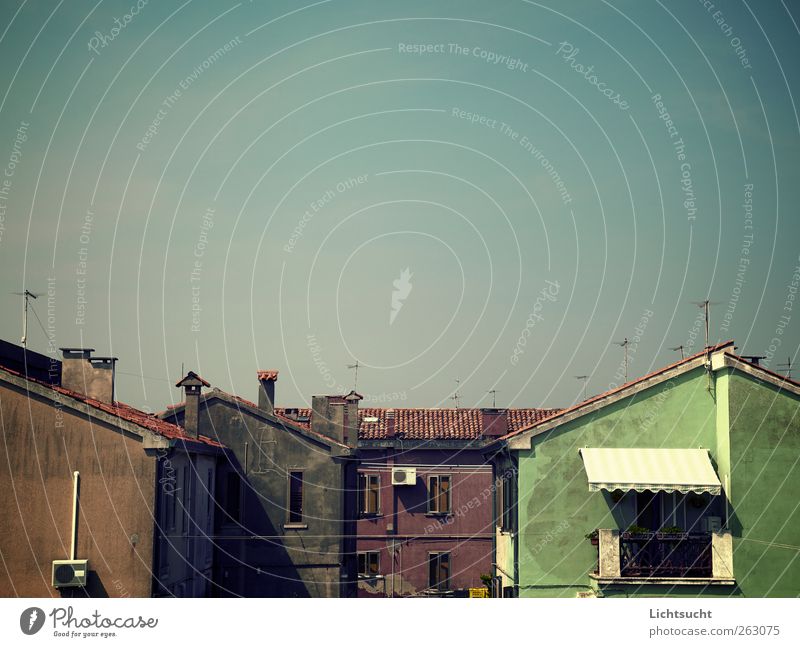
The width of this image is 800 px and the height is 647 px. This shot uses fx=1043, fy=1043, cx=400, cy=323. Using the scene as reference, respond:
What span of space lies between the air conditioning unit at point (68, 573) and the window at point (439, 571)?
54.8 ft

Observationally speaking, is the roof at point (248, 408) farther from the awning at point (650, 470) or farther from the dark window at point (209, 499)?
the awning at point (650, 470)

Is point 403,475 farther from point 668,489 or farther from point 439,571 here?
point 668,489

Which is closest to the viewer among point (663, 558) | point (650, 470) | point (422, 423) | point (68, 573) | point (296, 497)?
point (68, 573)

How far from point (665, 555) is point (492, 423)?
15.9m

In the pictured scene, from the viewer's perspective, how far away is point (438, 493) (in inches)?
1330

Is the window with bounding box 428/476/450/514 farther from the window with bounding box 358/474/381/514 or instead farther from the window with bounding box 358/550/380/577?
the window with bounding box 358/550/380/577

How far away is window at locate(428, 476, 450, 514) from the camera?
1330 inches

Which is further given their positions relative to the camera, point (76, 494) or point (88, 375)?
point (88, 375)

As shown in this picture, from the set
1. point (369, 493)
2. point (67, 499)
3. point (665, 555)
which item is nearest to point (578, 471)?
point (665, 555)

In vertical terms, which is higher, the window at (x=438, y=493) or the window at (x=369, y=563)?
the window at (x=438, y=493)

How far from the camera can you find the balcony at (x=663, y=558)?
18.8 meters

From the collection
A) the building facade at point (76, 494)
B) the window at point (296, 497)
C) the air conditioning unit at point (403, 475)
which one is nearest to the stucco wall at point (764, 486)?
the building facade at point (76, 494)

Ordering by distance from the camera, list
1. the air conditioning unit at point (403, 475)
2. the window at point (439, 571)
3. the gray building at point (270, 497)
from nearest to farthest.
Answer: the gray building at point (270, 497) → the air conditioning unit at point (403, 475) → the window at point (439, 571)
